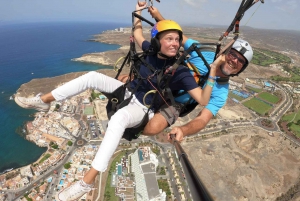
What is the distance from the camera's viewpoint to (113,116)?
8.52 feet

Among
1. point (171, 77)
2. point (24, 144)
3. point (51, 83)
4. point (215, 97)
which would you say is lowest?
point (24, 144)

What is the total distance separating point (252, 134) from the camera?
21.2 m

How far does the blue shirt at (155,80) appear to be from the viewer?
284 cm

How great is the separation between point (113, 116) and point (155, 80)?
2.76 ft

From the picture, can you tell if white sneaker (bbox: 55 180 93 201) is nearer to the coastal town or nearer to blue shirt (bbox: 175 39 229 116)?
blue shirt (bbox: 175 39 229 116)

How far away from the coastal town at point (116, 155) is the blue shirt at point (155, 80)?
350 inches

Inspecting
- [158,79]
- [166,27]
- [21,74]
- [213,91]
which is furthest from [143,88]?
[21,74]

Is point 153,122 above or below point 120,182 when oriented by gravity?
above

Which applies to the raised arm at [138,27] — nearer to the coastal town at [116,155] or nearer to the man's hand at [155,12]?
the man's hand at [155,12]

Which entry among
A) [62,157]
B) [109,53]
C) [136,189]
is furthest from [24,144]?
[109,53]

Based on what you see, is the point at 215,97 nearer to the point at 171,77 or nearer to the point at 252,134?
the point at 171,77

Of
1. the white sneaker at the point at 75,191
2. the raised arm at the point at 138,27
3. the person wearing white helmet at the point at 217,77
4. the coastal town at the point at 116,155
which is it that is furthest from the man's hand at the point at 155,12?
the coastal town at the point at 116,155

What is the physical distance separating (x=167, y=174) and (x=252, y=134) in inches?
458

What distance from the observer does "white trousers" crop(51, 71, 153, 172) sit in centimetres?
240
